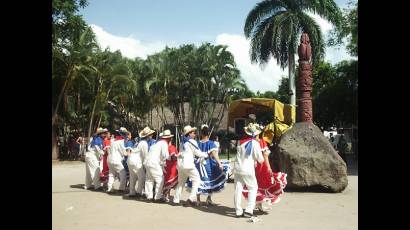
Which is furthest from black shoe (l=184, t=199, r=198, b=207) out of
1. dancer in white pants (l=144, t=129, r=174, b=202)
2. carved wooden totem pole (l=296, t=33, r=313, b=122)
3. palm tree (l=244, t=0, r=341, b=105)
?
palm tree (l=244, t=0, r=341, b=105)

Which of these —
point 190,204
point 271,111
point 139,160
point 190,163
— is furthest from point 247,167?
point 271,111

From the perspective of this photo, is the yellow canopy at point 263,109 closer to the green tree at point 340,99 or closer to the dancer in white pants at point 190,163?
the dancer in white pants at point 190,163

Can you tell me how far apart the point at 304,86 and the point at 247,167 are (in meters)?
5.78

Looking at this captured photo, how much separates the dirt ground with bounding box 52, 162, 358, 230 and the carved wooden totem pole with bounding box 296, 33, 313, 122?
8.89 feet

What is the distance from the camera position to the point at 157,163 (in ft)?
35.1

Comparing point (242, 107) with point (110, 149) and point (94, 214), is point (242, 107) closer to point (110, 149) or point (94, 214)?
point (110, 149)

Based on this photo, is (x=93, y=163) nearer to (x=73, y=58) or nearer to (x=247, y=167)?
(x=247, y=167)

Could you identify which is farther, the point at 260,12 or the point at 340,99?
the point at 340,99

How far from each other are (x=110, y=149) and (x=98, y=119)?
2060cm

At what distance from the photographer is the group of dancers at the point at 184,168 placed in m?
8.70

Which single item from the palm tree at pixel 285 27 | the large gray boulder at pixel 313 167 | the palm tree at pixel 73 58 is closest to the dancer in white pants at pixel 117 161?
the large gray boulder at pixel 313 167

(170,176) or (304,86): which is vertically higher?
(304,86)
